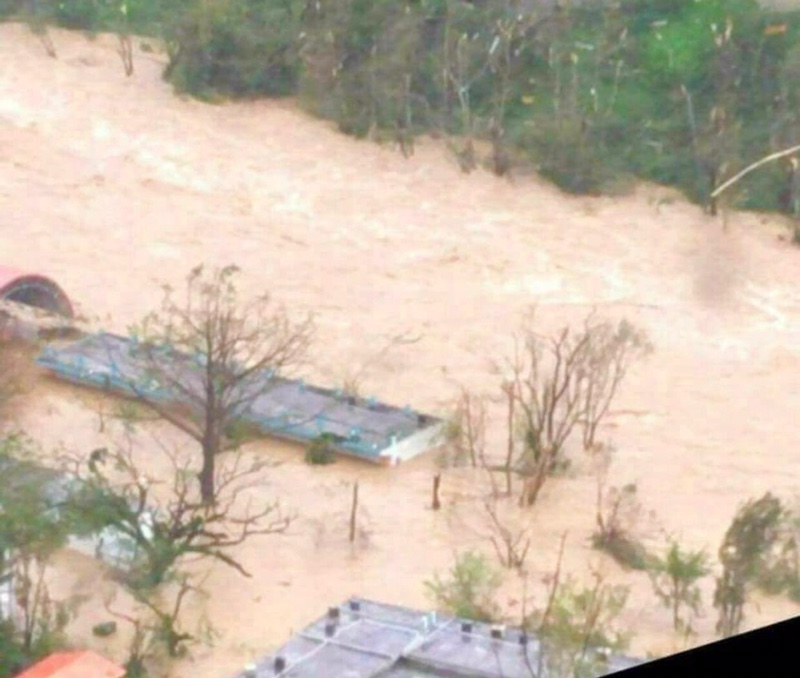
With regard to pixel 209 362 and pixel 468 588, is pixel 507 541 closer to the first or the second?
pixel 468 588

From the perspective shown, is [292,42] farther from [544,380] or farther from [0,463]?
[0,463]

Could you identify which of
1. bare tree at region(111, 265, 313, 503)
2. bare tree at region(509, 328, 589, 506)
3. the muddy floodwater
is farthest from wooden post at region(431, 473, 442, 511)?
bare tree at region(111, 265, 313, 503)

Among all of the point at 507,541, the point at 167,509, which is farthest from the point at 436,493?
the point at 167,509

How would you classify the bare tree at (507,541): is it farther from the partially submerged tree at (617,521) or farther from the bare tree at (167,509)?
the bare tree at (167,509)

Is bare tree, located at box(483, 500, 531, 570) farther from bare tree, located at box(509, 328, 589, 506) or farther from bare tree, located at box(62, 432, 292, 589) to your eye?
bare tree, located at box(62, 432, 292, 589)

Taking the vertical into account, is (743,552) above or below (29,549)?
below
